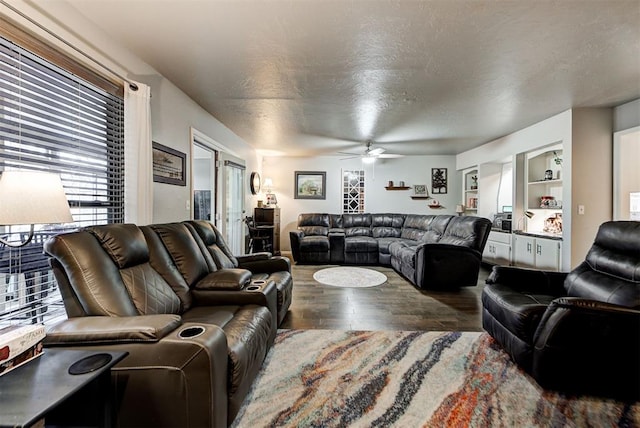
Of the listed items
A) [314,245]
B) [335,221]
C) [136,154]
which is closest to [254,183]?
[314,245]

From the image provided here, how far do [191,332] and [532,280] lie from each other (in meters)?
2.71

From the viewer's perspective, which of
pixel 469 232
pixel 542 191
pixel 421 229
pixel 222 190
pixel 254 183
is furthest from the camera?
pixel 254 183

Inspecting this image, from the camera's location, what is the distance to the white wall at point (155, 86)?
5.54ft

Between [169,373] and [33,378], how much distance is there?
428mm

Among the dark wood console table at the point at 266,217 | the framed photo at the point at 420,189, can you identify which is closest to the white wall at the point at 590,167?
the framed photo at the point at 420,189

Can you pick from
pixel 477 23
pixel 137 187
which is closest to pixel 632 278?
pixel 477 23

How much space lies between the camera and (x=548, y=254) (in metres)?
3.93

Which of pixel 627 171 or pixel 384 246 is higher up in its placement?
pixel 627 171

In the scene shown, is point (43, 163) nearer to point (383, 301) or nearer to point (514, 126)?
point (383, 301)

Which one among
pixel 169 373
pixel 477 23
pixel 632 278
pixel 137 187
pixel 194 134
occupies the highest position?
pixel 477 23

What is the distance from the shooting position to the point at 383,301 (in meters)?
3.49

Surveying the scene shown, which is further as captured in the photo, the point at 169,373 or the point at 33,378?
the point at 169,373

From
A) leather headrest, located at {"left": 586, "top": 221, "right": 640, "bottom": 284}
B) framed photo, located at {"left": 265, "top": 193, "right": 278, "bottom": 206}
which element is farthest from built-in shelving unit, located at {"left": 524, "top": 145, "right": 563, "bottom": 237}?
framed photo, located at {"left": 265, "top": 193, "right": 278, "bottom": 206}

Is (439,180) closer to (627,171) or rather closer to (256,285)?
(627,171)
